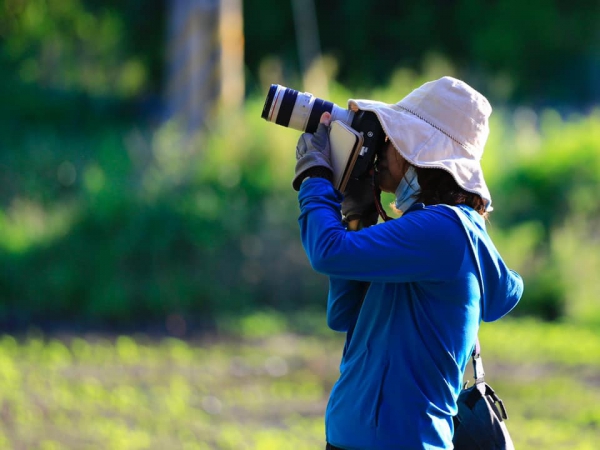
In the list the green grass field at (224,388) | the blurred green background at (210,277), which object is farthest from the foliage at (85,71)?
the green grass field at (224,388)

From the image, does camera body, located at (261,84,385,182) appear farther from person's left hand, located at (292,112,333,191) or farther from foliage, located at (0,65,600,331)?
foliage, located at (0,65,600,331)

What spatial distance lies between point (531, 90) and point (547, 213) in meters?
13.5

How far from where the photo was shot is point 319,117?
2707 mm

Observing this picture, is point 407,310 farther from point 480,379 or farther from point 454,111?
point 454,111

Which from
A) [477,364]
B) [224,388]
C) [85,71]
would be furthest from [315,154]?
[85,71]

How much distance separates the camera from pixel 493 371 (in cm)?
730

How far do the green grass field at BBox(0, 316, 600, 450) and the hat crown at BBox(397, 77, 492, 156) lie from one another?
3069mm

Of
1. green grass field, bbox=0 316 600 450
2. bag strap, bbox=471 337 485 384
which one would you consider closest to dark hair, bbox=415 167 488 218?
bag strap, bbox=471 337 485 384

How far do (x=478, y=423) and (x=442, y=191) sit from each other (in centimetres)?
65

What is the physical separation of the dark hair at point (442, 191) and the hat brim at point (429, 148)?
0.03 m

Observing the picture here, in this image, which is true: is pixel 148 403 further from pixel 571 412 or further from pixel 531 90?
pixel 531 90

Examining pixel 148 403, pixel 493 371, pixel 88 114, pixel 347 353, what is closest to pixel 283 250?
pixel 493 371

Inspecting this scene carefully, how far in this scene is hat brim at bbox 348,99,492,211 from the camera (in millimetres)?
2506

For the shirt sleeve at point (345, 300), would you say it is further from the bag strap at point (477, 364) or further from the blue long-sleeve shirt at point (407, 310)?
the bag strap at point (477, 364)
